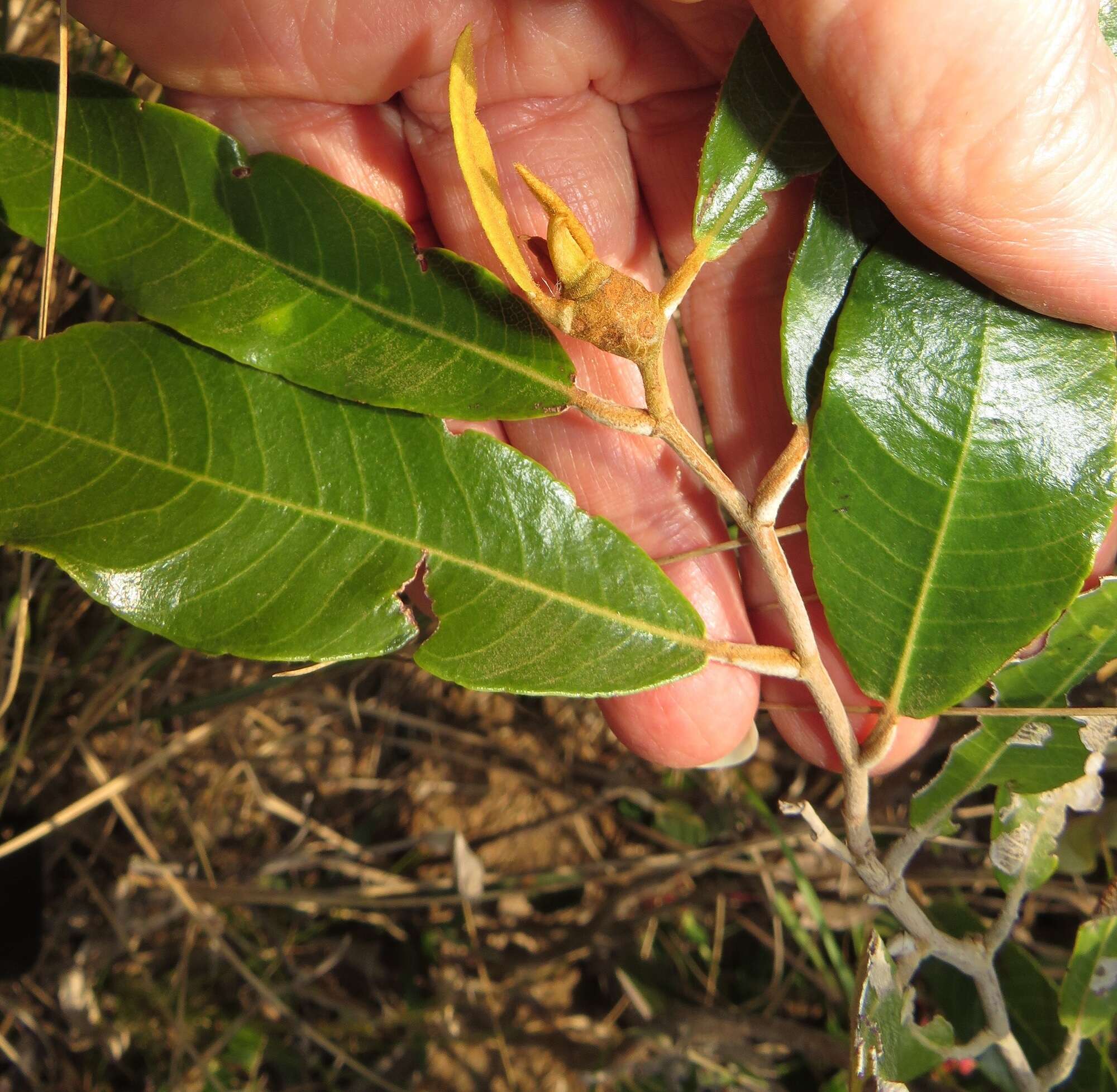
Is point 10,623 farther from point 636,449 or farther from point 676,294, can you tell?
point 676,294

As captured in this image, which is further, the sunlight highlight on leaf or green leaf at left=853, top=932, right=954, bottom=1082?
green leaf at left=853, top=932, right=954, bottom=1082

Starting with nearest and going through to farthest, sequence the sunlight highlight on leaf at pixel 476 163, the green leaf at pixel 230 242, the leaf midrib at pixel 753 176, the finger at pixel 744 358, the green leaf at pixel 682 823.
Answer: the sunlight highlight on leaf at pixel 476 163 < the green leaf at pixel 230 242 < the leaf midrib at pixel 753 176 < the finger at pixel 744 358 < the green leaf at pixel 682 823

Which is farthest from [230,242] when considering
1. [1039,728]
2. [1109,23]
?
[1039,728]

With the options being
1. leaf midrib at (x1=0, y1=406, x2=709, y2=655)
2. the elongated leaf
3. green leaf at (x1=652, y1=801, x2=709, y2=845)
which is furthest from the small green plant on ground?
green leaf at (x1=652, y1=801, x2=709, y2=845)

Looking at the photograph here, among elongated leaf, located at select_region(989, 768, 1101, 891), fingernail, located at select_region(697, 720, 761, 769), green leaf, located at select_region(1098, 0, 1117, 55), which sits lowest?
fingernail, located at select_region(697, 720, 761, 769)

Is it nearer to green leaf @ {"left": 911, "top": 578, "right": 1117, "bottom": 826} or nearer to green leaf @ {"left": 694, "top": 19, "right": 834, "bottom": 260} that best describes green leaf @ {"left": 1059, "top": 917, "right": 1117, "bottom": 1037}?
green leaf @ {"left": 911, "top": 578, "right": 1117, "bottom": 826}

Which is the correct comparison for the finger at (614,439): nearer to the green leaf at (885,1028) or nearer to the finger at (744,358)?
the finger at (744,358)

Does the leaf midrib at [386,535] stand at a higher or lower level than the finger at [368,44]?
lower

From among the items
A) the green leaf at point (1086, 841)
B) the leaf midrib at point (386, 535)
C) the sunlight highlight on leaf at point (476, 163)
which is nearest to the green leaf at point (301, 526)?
the leaf midrib at point (386, 535)
